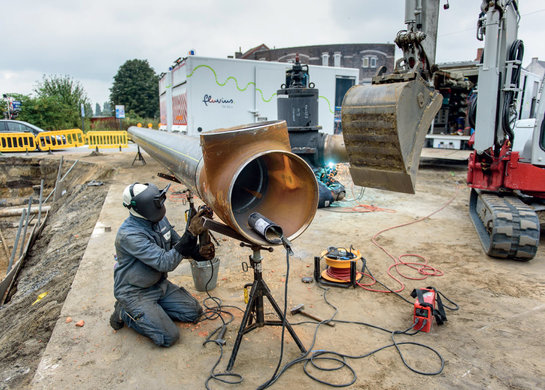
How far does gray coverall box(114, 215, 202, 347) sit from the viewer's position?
140 inches

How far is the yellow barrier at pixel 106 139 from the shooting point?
17297mm

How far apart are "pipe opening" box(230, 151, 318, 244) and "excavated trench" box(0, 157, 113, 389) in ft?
7.80

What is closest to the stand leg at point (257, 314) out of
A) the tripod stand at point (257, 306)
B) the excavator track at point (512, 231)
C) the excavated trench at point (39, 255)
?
the tripod stand at point (257, 306)

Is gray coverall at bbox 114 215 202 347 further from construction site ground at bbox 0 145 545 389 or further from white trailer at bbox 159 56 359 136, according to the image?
white trailer at bbox 159 56 359 136

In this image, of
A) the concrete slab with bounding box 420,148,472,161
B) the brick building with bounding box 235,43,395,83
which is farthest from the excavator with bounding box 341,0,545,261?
the brick building with bounding box 235,43,395,83

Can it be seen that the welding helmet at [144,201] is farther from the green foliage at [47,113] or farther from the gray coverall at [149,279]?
the green foliage at [47,113]

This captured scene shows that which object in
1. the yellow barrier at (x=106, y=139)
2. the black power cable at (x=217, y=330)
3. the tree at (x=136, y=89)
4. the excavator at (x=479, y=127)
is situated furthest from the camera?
the tree at (x=136, y=89)

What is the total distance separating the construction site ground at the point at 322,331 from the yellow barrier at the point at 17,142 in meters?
12.5

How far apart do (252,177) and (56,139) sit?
59.2 ft

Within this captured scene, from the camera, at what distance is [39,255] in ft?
28.5

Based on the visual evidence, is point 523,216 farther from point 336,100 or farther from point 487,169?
point 336,100

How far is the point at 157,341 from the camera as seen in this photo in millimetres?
3592

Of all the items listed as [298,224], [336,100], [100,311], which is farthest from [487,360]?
[336,100]

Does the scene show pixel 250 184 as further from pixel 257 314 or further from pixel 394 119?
pixel 394 119
